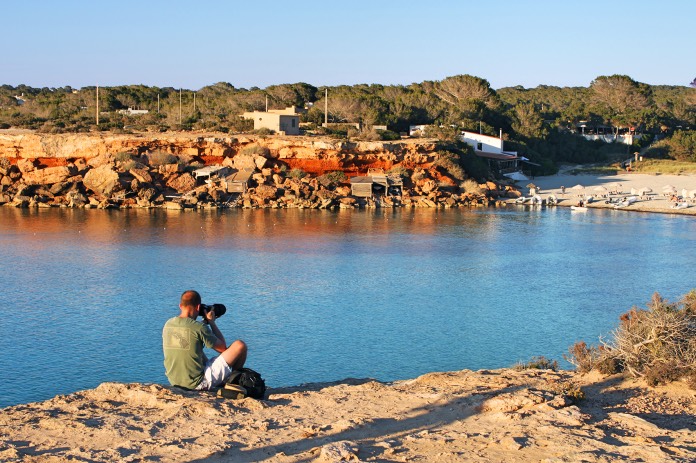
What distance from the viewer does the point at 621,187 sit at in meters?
50.9

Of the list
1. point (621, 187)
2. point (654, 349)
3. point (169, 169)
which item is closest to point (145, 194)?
point (169, 169)

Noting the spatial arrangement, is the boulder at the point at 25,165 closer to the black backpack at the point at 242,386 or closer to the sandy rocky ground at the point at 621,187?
the sandy rocky ground at the point at 621,187

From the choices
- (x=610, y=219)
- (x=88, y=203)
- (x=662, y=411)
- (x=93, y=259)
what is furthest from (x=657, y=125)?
(x=662, y=411)

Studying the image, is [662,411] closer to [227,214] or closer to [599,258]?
[599,258]

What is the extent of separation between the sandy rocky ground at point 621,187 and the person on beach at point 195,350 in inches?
1577

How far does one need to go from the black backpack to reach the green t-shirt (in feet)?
1.23

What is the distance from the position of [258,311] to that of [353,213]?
2342 cm

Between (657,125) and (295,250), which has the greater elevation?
(657,125)

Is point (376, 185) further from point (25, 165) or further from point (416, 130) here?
point (25, 165)

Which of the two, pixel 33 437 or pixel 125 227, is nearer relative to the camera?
pixel 33 437

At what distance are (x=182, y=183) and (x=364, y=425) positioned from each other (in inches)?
1542

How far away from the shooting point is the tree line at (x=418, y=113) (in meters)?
56.1

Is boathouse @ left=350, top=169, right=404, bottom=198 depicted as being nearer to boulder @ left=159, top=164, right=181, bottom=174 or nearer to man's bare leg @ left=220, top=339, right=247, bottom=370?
boulder @ left=159, top=164, right=181, bottom=174

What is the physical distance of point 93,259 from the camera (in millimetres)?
26953
